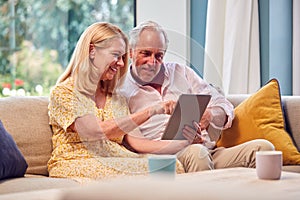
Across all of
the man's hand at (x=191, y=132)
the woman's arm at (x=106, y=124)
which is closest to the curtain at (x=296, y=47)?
the man's hand at (x=191, y=132)

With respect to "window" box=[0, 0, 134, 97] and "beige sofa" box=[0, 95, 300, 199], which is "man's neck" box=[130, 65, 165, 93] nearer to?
"beige sofa" box=[0, 95, 300, 199]

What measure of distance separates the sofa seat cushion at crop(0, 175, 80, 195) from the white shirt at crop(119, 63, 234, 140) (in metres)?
0.45

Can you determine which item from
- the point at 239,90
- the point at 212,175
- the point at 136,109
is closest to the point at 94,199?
the point at 212,175

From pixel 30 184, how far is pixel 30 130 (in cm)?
45

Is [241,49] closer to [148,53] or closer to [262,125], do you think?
[262,125]

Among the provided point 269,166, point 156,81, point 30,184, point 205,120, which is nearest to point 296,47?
point 205,120

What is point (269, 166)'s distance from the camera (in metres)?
1.63

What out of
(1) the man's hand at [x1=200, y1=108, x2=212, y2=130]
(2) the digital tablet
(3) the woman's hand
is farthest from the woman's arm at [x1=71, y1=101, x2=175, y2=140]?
(1) the man's hand at [x1=200, y1=108, x2=212, y2=130]

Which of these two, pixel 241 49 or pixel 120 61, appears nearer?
pixel 120 61

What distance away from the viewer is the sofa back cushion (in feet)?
7.69

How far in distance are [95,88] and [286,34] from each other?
2.00 metres

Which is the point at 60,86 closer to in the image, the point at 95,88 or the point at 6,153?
the point at 95,88

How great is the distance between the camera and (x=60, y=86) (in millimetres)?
2295

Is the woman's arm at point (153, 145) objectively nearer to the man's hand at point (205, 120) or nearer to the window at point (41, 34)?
the man's hand at point (205, 120)
